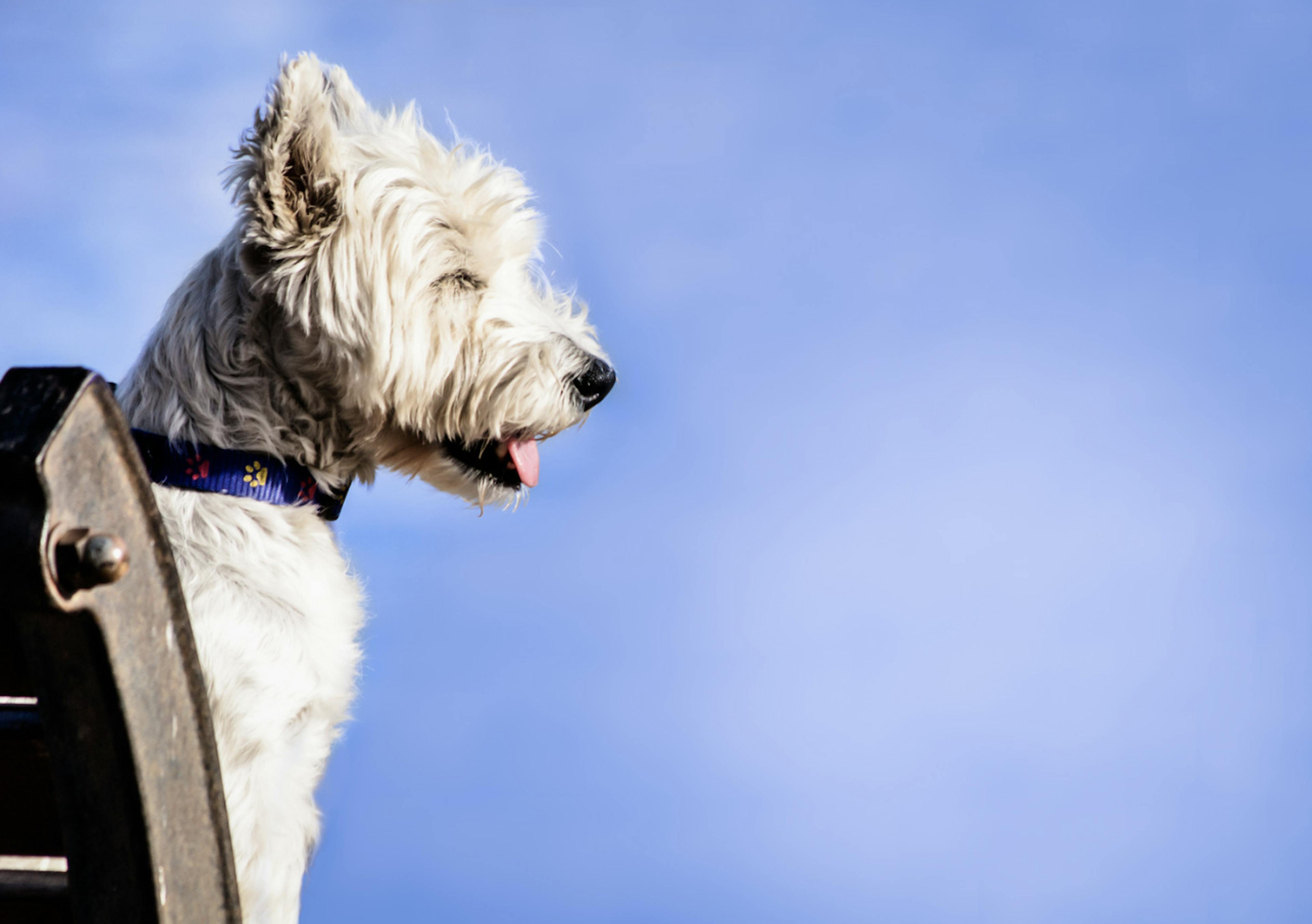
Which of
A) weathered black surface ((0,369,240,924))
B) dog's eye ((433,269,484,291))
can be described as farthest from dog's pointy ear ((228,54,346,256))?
weathered black surface ((0,369,240,924))

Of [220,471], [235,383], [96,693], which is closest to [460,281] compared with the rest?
[235,383]

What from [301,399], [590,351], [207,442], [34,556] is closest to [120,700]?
[34,556]

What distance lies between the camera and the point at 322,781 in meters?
2.69

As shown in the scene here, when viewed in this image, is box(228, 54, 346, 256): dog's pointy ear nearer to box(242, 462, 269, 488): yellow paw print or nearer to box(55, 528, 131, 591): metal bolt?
box(242, 462, 269, 488): yellow paw print

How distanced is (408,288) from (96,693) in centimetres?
196

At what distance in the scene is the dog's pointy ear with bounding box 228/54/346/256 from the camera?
2.68 metres

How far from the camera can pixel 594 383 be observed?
327cm

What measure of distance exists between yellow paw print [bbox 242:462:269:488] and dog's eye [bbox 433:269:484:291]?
A: 0.72m

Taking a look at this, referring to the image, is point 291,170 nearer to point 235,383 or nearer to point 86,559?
point 235,383

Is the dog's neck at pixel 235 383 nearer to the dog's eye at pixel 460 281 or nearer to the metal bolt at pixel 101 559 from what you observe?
the dog's eye at pixel 460 281

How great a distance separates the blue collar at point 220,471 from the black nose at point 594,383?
0.84 metres

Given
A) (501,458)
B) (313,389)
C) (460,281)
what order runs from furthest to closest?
(501,458) → (460,281) → (313,389)

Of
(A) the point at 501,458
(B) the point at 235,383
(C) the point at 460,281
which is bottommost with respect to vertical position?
(B) the point at 235,383

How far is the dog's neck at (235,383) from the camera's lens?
2.58 metres
